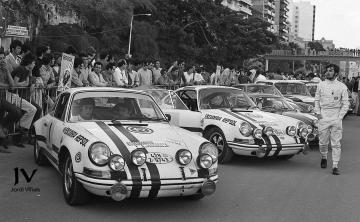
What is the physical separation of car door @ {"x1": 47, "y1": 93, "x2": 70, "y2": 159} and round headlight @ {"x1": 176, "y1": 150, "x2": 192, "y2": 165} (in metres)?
1.67

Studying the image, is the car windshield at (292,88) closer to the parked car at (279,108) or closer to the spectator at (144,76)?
the parked car at (279,108)

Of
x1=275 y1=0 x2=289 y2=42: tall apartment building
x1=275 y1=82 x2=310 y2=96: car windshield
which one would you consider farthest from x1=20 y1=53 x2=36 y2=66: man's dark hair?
x1=275 y1=0 x2=289 y2=42: tall apartment building

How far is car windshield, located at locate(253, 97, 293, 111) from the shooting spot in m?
11.5

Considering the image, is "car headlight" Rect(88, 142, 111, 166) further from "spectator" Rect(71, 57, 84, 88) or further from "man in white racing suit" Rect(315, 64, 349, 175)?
"spectator" Rect(71, 57, 84, 88)

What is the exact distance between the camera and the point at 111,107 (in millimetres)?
6617

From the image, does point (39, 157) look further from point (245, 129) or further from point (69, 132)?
point (245, 129)

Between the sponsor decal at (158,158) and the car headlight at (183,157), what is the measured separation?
0.26 feet

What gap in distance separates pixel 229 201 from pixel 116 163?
1.76 m

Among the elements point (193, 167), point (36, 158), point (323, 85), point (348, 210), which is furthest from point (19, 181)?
point (323, 85)

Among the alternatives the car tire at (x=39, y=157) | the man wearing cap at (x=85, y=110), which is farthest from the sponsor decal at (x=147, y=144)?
the car tire at (x=39, y=157)

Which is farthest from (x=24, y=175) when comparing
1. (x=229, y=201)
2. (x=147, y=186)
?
(x=229, y=201)

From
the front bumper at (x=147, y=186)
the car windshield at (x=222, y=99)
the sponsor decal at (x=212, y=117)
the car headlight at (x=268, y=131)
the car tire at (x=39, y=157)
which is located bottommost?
the car tire at (x=39, y=157)

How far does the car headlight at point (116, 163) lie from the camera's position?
5.13 m

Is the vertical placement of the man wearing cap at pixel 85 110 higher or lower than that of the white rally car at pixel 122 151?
higher
